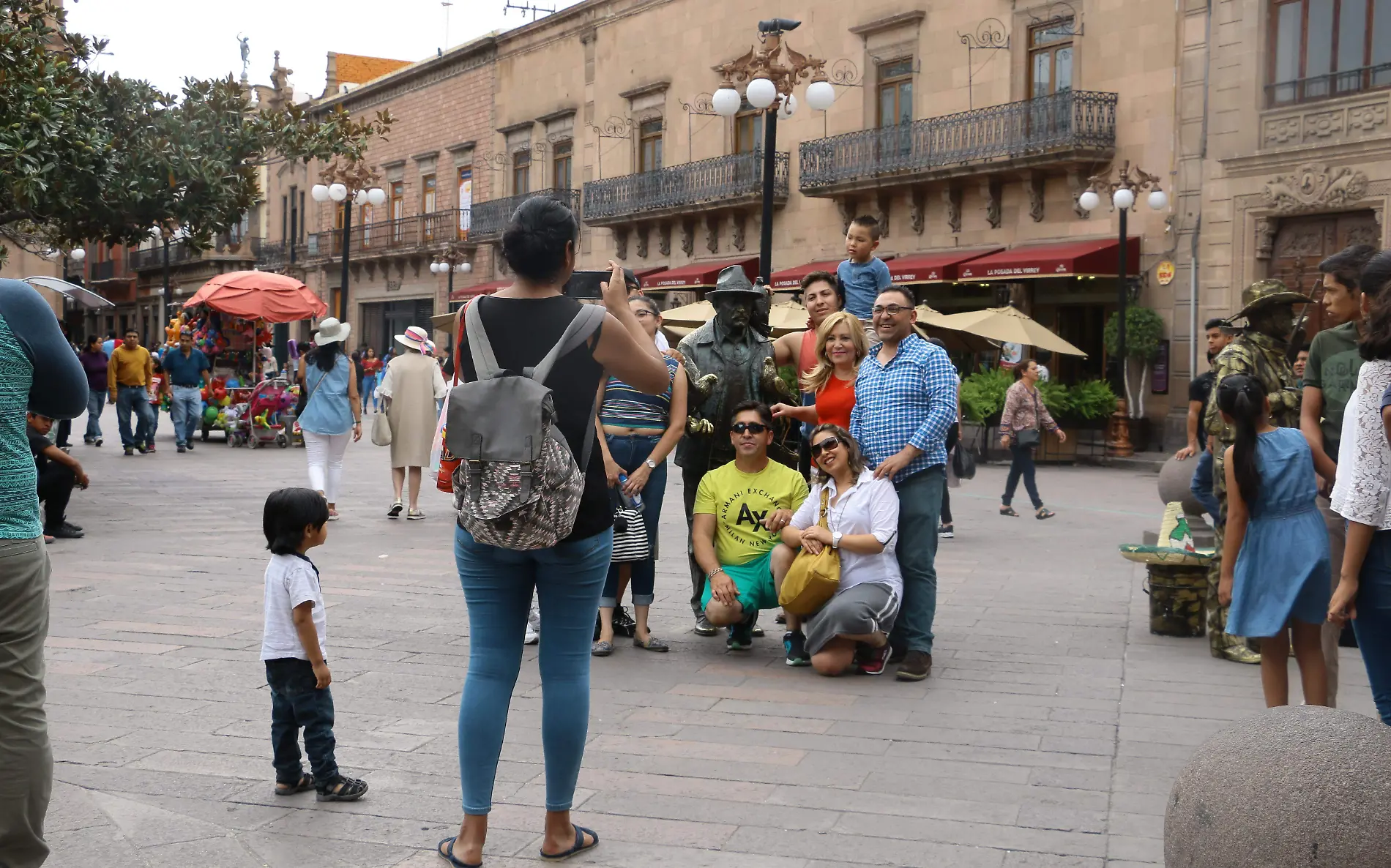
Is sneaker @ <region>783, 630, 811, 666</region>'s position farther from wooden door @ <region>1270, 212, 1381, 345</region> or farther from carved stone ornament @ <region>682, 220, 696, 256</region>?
carved stone ornament @ <region>682, 220, 696, 256</region>

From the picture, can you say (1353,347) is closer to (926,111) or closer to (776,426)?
(776,426)

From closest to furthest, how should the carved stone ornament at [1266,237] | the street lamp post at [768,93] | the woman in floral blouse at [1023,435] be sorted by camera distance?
1. the street lamp post at [768,93]
2. the woman in floral blouse at [1023,435]
3. the carved stone ornament at [1266,237]

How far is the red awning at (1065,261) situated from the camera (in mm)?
22562

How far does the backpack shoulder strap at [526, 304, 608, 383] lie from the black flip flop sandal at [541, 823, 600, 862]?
1.34 m

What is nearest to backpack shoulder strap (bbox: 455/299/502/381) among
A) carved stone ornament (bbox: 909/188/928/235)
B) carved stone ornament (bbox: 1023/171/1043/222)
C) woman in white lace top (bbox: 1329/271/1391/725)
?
woman in white lace top (bbox: 1329/271/1391/725)

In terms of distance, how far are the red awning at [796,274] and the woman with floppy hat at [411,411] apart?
1532cm

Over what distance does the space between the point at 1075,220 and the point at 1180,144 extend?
2.25 metres

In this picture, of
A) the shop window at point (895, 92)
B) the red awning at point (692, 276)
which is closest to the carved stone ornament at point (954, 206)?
the shop window at point (895, 92)

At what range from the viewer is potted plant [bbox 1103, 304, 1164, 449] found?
22.3m

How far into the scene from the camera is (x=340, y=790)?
4.54 m

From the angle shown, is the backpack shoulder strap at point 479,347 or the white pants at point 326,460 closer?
the backpack shoulder strap at point 479,347

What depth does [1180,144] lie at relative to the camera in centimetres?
2231

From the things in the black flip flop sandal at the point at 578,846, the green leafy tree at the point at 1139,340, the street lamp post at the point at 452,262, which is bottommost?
the black flip flop sandal at the point at 578,846

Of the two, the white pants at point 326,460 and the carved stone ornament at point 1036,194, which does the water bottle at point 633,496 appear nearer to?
the white pants at point 326,460
